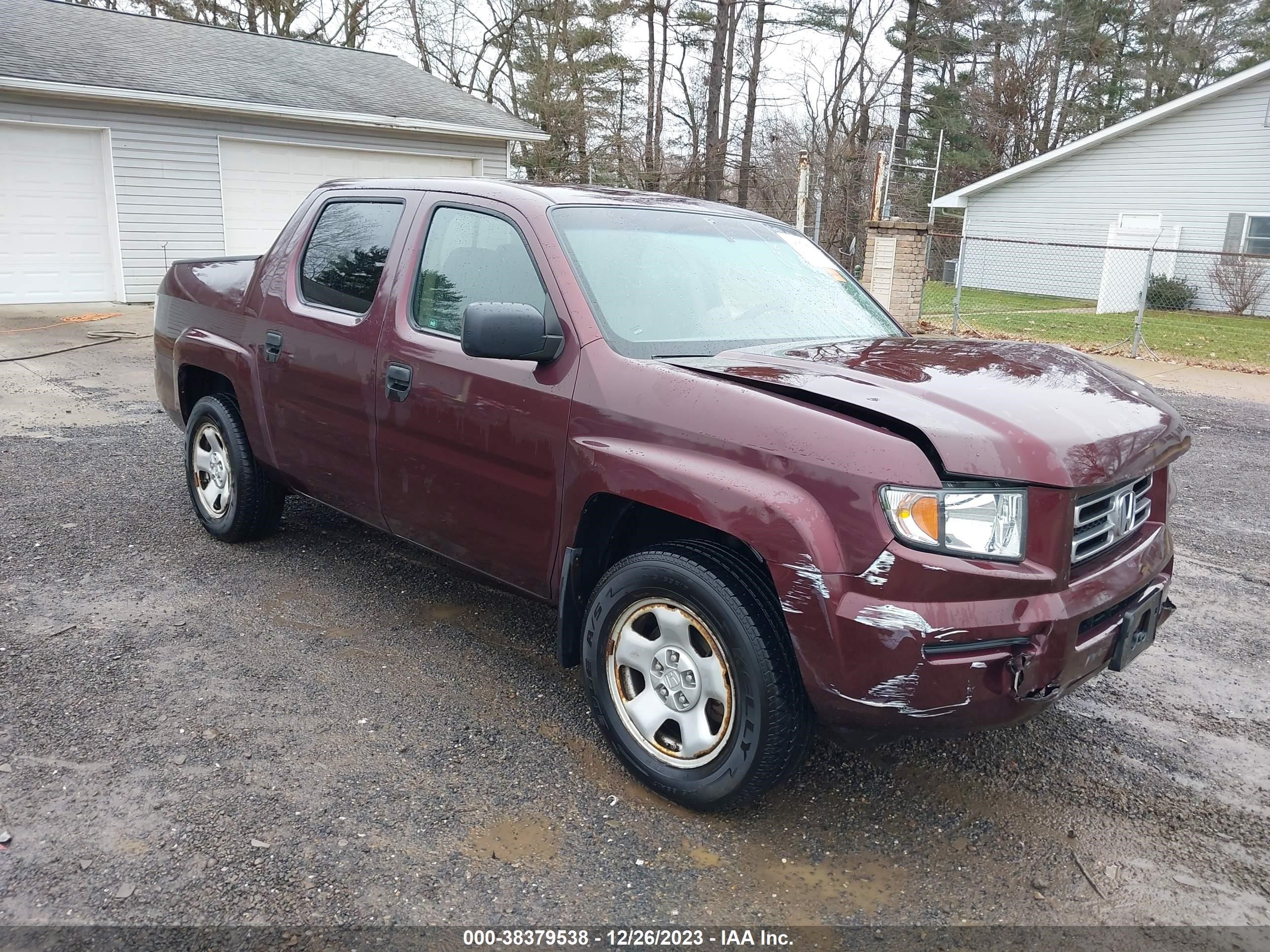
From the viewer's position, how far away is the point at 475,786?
9.98ft

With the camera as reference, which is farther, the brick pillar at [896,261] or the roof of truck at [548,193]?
the brick pillar at [896,261]

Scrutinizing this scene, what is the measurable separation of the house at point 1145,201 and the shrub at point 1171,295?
6.5 inches

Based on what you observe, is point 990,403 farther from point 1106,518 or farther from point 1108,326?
point 1108,326

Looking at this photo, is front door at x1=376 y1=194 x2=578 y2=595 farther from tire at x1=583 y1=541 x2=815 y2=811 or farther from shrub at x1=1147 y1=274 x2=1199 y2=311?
shrub at x1=1147 y1=274 x2=1199 y2=311

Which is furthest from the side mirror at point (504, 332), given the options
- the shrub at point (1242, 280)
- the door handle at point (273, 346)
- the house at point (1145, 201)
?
the shrub at point (1242, 280)

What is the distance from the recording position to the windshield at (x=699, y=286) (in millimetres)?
3295

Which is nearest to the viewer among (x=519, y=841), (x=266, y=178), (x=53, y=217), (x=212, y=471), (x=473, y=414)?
(x=519, y=841)

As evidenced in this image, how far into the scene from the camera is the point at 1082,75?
3538 centimetres

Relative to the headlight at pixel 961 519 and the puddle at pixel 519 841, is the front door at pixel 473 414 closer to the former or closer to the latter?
the puddle at pixel 519 841

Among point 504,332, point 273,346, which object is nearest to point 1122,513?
point 504,332

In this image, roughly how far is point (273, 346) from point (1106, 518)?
137 inches

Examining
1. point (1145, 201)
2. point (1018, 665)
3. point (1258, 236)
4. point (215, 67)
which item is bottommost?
point (1018, 665)

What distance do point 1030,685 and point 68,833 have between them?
268 cm

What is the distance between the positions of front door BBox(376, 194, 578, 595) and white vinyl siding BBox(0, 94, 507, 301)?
44.7 ft
